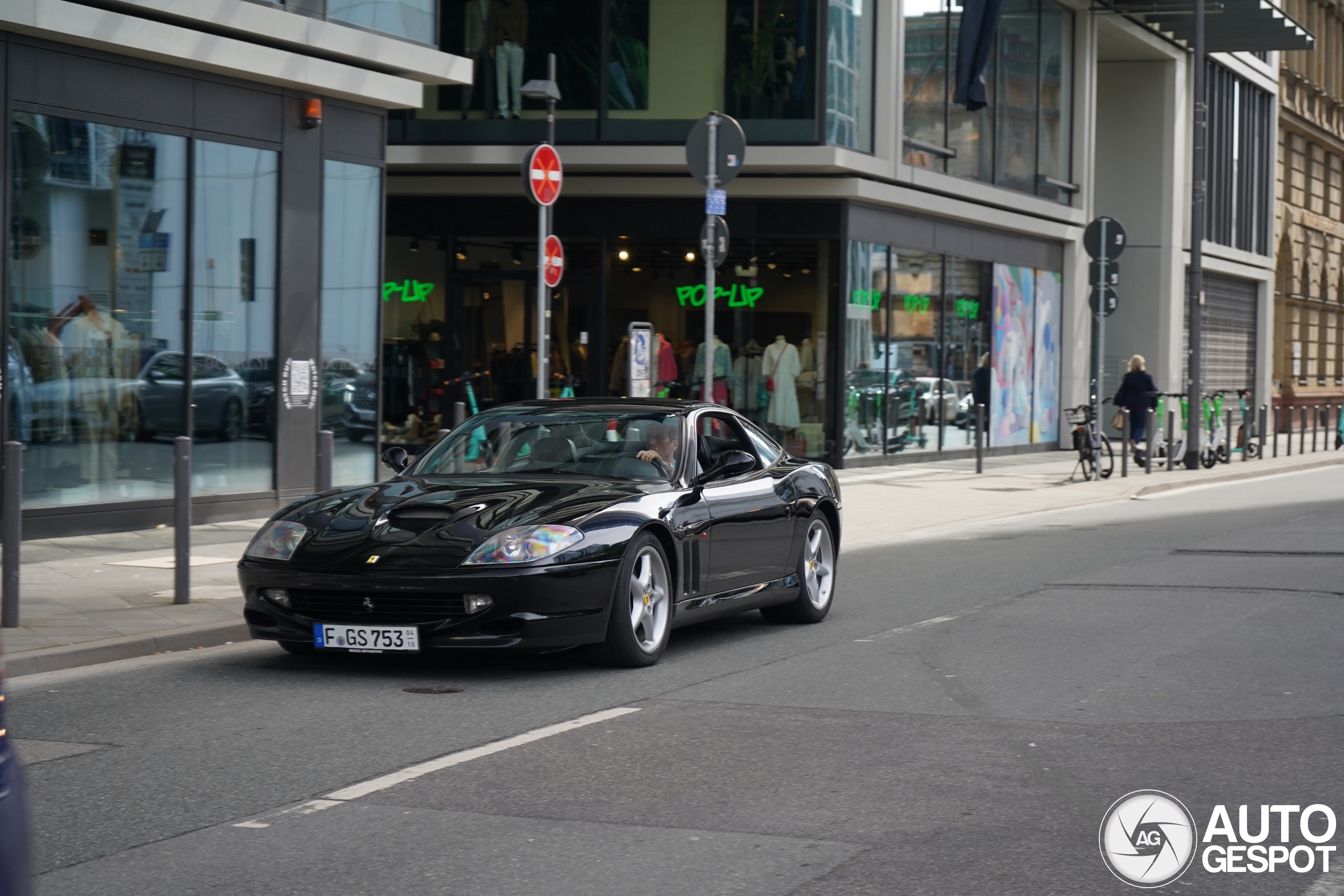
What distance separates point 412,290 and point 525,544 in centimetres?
1926

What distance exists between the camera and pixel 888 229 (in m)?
26.1

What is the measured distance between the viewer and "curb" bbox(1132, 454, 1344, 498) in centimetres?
2353

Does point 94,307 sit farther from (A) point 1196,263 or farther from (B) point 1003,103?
(B) point 1003,103

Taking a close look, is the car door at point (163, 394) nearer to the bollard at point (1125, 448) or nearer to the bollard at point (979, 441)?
the bollard at point (979, 441)

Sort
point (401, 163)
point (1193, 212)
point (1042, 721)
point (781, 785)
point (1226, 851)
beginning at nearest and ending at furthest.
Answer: point (1226, 851) < point (781, 785) < point (1042, 721) < point (401, 163) < point (1193, 212)

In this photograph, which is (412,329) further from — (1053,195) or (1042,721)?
(1042,721)

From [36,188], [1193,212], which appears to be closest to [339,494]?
[36,188]

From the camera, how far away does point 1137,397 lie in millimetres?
26875

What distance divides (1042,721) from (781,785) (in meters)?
1.70

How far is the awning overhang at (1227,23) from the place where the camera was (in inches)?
1321

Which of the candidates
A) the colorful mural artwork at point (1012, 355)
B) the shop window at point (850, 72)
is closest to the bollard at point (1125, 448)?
the colorful mural artwork at point (1012, 355)

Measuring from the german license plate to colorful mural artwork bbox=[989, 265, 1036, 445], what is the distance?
23.1 meters

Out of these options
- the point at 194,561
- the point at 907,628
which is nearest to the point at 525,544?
the point at 907,628

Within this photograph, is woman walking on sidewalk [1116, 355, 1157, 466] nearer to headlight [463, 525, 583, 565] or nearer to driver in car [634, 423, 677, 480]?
driver in car [634, 423, 677, 480]
